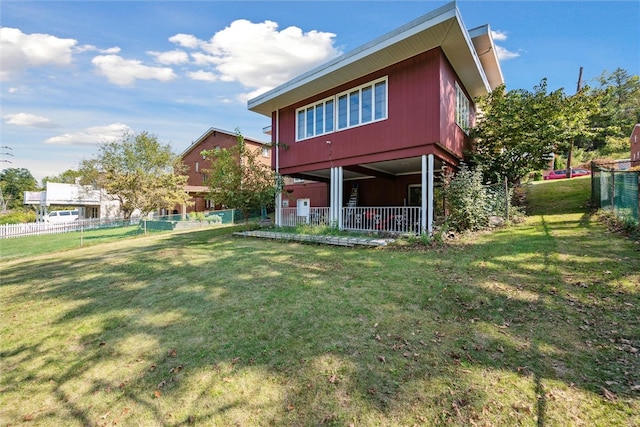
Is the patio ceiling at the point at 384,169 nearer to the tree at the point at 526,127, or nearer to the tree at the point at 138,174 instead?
the tree at the point at 526,127

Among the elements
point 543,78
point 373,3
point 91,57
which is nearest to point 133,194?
point 91,57

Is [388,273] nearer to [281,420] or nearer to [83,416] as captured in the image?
[281,420]

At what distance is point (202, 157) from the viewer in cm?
2877

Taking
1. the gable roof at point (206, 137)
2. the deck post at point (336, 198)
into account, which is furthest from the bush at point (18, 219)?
the deck post at point (336, 198)

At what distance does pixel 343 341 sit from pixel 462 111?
1135cm

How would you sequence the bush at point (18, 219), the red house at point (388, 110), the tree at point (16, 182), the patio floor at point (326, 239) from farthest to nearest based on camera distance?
the tree at point (16, 182)
the bush at point (18, 219)
the red house at point (388, 110)
the patio floor at point (326, 239)

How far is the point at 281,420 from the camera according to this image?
7.57 feet

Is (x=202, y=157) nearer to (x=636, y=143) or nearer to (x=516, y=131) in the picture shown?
(x=516, y=131)

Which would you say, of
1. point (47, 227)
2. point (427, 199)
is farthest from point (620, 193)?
point (47, 227)

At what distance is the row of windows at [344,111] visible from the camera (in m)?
9.82

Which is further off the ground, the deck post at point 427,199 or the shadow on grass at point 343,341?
the deck post at point 427,199

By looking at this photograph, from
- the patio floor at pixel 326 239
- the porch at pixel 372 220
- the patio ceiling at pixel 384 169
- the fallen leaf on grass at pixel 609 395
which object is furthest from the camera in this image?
the patio ceiling at pixel 384 169

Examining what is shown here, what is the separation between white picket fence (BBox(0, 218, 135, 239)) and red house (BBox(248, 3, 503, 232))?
18.2 meters

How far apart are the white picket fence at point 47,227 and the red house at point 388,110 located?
715 inches
